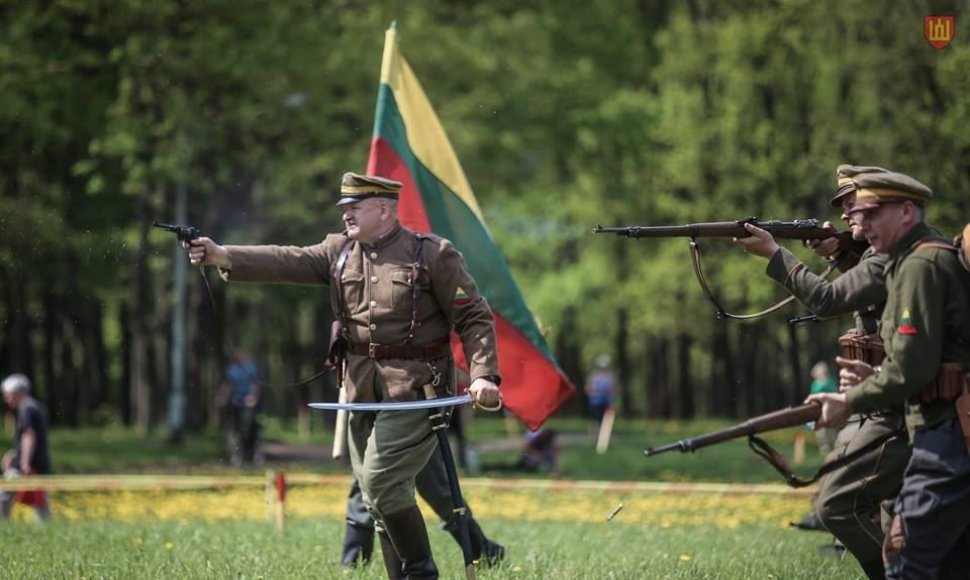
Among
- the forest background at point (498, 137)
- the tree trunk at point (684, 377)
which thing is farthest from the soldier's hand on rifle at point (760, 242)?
the tree trunk at point (684, 377)

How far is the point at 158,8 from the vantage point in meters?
24.5

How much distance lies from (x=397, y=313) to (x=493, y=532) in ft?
17.4

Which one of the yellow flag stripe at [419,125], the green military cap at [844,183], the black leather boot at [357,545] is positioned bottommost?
the black leather boot at [357,545]

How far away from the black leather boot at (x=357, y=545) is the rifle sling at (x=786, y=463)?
361 centimetres

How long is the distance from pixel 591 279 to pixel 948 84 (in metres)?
15.2

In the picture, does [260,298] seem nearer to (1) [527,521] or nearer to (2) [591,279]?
(2) [591,279]

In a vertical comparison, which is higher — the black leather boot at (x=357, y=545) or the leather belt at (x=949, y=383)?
the leather belt at (x=949, y=383)

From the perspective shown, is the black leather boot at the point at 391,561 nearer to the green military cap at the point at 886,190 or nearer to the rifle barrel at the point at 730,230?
the rifle barrel at the point at 730,230

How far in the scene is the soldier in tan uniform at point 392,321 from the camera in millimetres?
8219

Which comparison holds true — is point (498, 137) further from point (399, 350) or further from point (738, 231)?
point (738, 231)

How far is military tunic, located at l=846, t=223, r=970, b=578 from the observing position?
651 cm

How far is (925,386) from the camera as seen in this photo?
6641 millimetres

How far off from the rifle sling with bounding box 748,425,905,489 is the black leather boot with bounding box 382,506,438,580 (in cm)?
188

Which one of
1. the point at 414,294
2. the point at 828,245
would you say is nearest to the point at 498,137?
the point at 828,245
